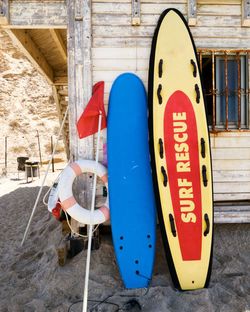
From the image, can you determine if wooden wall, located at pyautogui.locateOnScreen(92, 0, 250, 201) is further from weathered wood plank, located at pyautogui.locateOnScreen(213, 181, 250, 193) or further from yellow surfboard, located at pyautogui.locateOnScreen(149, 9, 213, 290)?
yellow surfboard, located at pyautogui.locateOnScreen(149, 9, 213, 290)

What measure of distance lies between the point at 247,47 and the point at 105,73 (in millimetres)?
1836

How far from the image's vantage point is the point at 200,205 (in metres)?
3.51

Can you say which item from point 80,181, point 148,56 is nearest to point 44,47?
point 148,56

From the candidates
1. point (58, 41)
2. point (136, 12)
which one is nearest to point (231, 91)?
point (136, 12)

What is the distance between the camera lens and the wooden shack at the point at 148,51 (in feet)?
12.3

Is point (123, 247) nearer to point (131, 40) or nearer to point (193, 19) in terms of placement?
point (131, 40)

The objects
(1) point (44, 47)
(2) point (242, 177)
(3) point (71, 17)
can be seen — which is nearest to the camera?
(3) point (71, 17)

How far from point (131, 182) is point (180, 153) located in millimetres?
653

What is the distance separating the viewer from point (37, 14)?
3.71 metres

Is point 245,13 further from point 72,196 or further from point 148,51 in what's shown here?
point 72,196

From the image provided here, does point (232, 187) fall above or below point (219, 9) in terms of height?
below

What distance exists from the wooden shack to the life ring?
310 millimetres

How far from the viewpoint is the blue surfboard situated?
344 centimetres

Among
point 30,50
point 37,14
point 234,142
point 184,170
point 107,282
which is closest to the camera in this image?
point 107,282
